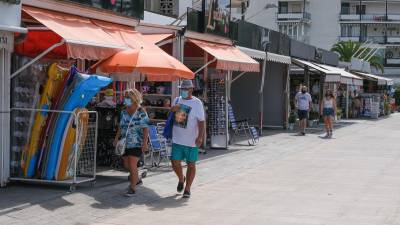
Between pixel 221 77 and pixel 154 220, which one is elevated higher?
pixel 221 77

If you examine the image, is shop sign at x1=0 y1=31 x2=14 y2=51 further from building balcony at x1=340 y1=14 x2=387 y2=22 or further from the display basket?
building balcony at x1=340 y1=14 x2=387 y2=22

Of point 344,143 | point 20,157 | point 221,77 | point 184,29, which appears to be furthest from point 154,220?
point 344,143

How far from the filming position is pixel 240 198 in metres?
9.75

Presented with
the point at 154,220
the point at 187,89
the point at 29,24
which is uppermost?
the point at 29,24

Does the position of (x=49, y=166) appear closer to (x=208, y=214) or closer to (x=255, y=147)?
(x=208, y=214)

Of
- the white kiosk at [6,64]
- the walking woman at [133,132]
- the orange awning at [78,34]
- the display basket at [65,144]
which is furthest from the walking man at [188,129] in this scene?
the white kiosk at [6,64]

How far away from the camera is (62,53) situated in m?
10.6

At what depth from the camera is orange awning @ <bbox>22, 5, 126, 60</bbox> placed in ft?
31.4

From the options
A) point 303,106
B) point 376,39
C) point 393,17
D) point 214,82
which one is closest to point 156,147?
point 214,82

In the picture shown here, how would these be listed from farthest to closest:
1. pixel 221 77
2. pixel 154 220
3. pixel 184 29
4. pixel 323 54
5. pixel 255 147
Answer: pixel 323 54
pixel 255 147
pixel 221 77
pixel 184 29
pixel 154 220

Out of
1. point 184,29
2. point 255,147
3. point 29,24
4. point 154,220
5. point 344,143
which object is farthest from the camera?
point 344,143

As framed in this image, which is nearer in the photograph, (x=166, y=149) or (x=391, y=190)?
(x=391, y=190)

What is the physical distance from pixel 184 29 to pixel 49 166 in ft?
18.9

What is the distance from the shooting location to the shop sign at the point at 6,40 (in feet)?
30.0
